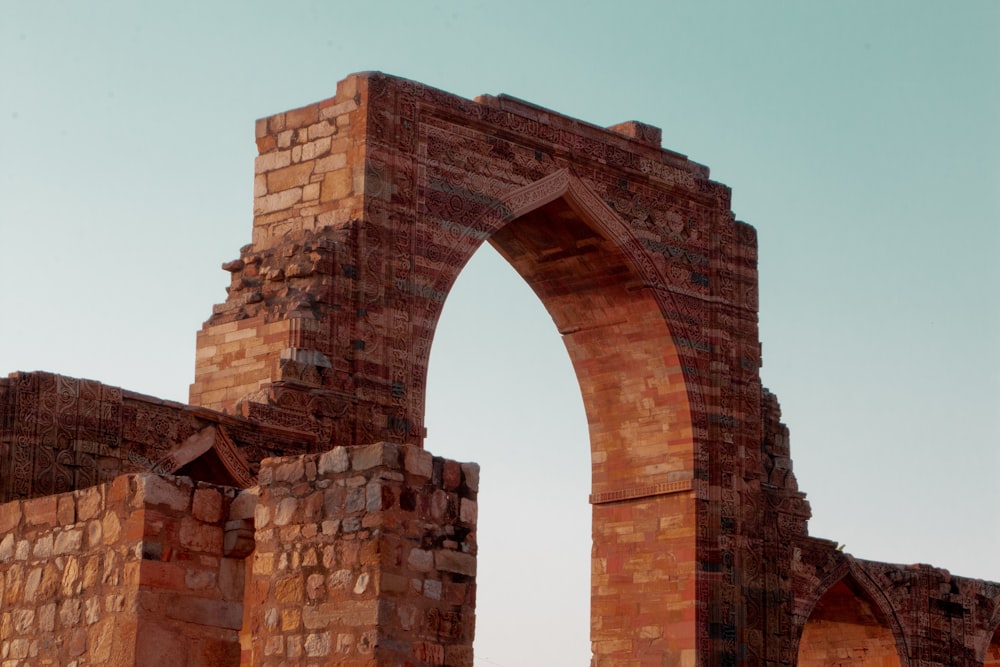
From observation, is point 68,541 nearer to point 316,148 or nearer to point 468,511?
point 468,511

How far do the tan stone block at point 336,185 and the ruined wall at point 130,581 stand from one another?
7.56 metres

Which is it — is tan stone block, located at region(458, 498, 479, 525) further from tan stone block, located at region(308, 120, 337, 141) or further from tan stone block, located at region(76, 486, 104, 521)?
tan stone block, located at region(308, 120, 337, 141)

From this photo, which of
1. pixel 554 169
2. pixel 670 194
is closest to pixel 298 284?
pixel 554 169

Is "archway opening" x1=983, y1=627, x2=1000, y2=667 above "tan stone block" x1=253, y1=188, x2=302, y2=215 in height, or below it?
below

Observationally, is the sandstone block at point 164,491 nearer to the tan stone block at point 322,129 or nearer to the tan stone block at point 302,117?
the tan stone block at point 322,129

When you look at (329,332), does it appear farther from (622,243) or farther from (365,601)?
(365,601)

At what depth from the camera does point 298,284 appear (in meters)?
16.0

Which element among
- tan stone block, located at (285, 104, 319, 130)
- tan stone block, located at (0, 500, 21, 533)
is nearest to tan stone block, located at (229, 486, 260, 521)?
tan stone block, located at (0, 500, 21, 533)

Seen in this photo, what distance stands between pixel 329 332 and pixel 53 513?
674cm

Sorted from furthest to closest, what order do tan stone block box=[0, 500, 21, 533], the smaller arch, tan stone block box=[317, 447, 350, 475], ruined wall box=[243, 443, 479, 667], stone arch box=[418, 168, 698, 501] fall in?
1. stone arch box=[418, 168, 698, 501]
2. the smaller arch
3. tan stone block box=[0, 500, 21, 533]
4. tan stone block box=[317, 447, 350, 475]
5. ruined wall box=[243, 443, 479, 667]

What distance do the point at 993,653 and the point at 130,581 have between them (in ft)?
53.7

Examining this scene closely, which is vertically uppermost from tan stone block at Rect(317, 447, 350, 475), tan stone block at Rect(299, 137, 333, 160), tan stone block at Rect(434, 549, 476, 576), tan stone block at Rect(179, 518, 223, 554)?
tan stone block at Rect(299, 137, 333, 160)

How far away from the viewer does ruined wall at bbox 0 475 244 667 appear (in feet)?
27.8

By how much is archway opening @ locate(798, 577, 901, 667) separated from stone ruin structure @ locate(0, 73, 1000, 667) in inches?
1.3
